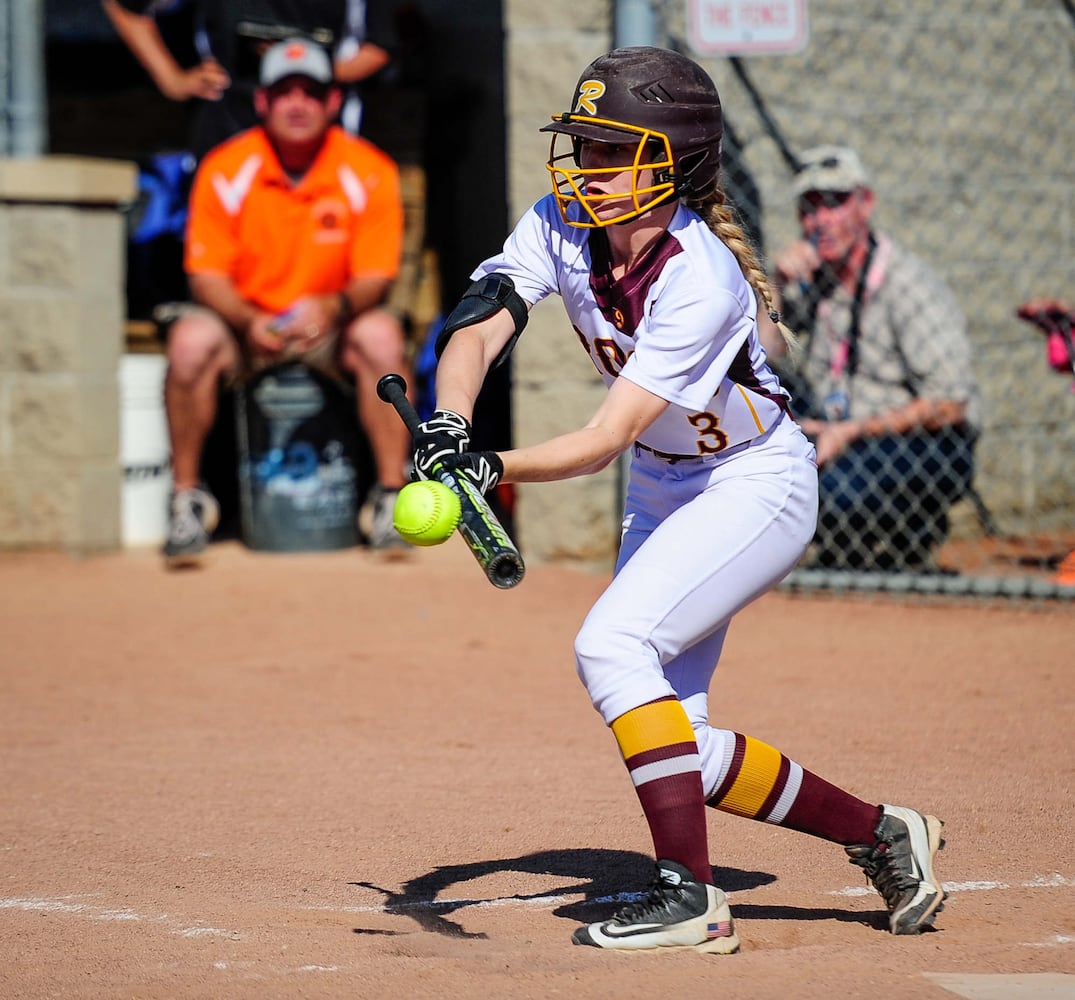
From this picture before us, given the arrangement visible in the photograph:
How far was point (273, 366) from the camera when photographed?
8.10 m

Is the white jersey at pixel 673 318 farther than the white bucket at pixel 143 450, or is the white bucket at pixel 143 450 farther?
the white bucket at pixel 143 450

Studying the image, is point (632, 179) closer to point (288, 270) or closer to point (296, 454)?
point (296, 454)

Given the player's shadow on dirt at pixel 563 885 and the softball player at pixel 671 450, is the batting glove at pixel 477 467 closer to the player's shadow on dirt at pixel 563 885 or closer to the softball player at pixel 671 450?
the softball player at pixel 671 450

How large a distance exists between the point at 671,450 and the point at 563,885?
1018 millimetres

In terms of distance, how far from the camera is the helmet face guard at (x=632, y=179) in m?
3.26

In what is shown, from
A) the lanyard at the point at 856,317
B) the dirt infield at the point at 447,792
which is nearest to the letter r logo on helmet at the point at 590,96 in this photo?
Result: the dirt infield at the point at 447,792

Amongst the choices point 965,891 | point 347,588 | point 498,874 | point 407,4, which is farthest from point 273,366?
point 965,891

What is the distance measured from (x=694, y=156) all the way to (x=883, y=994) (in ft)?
5.39

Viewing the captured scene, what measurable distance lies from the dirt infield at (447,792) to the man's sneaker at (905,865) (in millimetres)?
61

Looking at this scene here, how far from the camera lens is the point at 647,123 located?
3295 millimetres

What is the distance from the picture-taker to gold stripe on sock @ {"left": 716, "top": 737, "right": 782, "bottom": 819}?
3377 millimetres

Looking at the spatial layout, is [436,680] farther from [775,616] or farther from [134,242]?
[134,242]

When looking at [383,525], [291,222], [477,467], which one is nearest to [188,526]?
[383,525]

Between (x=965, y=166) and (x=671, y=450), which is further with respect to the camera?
(x=965, y=166)
